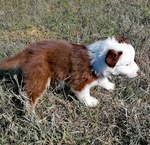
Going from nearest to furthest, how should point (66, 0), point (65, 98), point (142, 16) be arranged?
point (65, 98) < point (142, 16) < point (66, 0)

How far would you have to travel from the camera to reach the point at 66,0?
7.46m

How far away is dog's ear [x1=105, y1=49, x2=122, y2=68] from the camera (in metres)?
3.50

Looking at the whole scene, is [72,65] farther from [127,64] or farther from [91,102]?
[127,64]

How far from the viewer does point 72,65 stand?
12.6 ft

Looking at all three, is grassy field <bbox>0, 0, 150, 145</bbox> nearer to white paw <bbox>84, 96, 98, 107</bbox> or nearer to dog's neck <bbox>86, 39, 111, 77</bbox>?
white paw <bbox>84, 96, 98, 107</bbox>

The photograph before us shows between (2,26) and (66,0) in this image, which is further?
(66,0)

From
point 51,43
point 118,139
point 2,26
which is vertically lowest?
point 118,139

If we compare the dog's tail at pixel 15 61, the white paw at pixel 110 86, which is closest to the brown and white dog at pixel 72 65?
the dog's tail at pixel 15 61

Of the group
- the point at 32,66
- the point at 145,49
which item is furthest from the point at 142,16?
the point at 32,66

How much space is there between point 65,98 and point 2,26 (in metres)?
2.82

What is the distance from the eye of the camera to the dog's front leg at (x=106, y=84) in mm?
4021

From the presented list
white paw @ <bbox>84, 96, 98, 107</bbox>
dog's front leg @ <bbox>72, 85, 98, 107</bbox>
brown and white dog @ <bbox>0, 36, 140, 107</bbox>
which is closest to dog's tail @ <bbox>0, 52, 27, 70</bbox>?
brown and white dog @ <bbox>0, 36, 140, 107</bbox>

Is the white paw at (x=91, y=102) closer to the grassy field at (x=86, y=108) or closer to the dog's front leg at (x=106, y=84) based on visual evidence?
the grassy field at (x=86, y=108)

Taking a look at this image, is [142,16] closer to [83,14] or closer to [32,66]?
[83,14]
